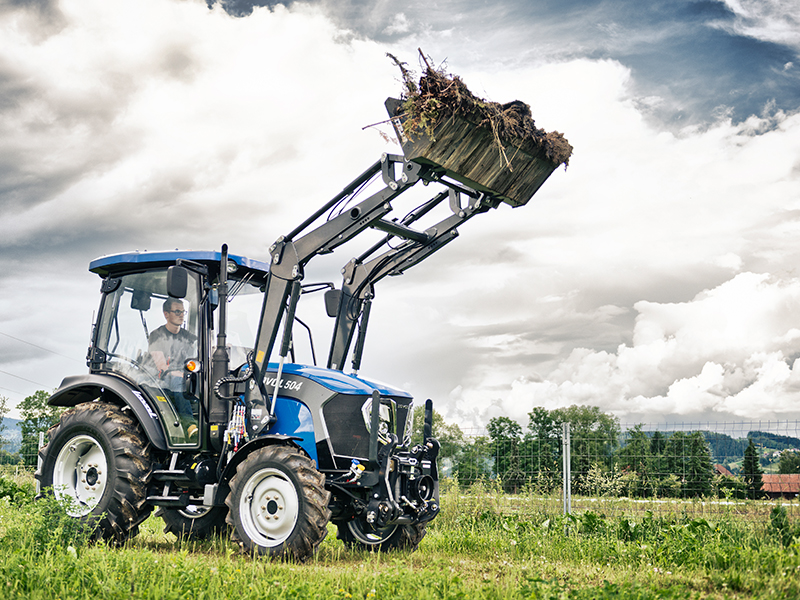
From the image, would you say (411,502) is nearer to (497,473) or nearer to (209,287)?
(209,287)

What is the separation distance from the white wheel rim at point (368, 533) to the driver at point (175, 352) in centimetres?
203

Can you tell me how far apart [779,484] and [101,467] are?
875 centimetres

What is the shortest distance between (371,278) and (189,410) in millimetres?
2654

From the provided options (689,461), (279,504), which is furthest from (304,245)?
(689,461)

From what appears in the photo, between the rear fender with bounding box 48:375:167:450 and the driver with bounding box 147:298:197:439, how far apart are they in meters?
0.30

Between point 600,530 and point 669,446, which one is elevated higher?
point 669,446

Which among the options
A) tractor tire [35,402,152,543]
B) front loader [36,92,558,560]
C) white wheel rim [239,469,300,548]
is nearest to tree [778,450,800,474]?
front loader [36,92,558,560]

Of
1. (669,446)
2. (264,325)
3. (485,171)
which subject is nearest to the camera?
(485,171)

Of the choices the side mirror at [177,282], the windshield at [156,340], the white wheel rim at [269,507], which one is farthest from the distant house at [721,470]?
the side mirror at [177,282]

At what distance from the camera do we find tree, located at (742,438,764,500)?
10.1 meters

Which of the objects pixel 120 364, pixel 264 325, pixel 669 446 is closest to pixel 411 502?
pixel 264 325

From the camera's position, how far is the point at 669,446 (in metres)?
10.9

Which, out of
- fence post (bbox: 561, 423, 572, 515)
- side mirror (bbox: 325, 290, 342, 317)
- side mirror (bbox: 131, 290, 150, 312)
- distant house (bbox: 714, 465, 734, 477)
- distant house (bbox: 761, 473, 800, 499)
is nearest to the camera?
side mirror (bbox: 131, 290, 150, 312)

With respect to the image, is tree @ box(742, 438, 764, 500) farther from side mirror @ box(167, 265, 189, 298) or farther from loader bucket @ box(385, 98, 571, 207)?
side mirror @ box(167, 265, 189, 298)
